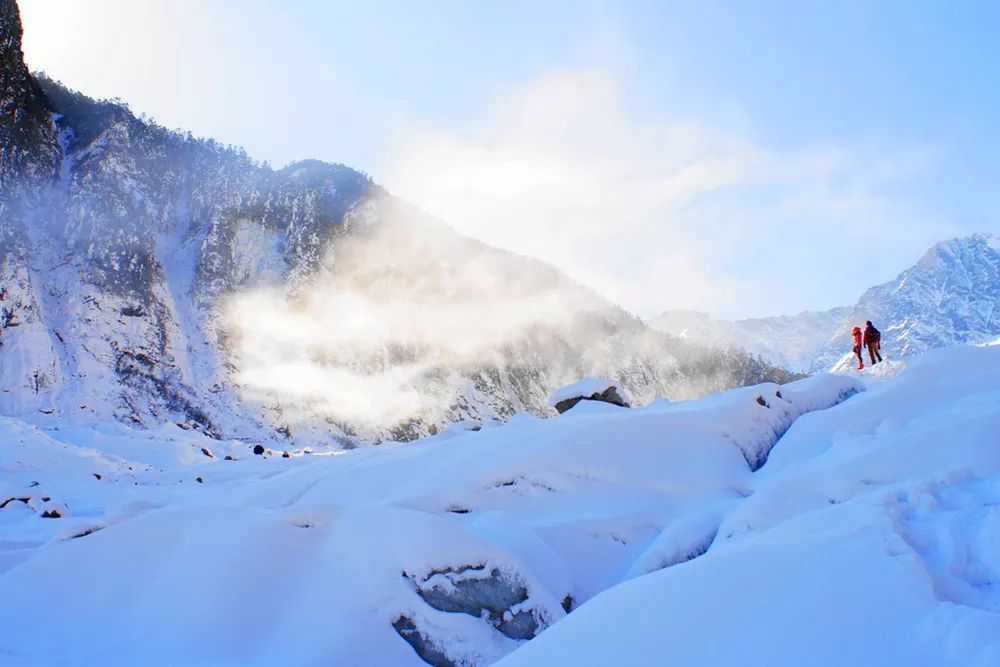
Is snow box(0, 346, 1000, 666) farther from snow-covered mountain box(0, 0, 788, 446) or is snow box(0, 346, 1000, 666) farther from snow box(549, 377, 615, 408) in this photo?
snow-covered mountain box(0, 0, 788, 446)

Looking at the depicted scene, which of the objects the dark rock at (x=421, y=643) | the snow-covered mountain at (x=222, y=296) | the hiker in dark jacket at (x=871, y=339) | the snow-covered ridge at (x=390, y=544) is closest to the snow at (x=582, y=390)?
the snow-covered ridge at (x=390, y=544)

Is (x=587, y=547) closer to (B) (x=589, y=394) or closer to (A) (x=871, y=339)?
(B) (x=589, y=394)

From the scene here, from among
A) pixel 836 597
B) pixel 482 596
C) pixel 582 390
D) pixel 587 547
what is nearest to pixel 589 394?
pixel 582 390

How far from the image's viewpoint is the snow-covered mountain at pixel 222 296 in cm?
3775

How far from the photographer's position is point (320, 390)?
148 feet

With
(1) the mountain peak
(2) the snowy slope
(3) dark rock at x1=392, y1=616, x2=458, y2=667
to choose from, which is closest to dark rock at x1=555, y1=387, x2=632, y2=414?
(2) the snowy slope

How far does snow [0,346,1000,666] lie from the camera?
2834 millimetres

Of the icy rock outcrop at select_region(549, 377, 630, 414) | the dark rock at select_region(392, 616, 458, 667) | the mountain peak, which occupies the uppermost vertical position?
the mountain peak

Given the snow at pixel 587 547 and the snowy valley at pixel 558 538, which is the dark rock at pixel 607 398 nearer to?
the snowy valley at pixel 558 538

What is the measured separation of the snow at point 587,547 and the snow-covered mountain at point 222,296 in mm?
29558

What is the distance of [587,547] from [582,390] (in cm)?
962

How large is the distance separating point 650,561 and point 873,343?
1291 centimetres

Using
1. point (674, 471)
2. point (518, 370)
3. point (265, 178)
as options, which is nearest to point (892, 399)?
point (674, 471)

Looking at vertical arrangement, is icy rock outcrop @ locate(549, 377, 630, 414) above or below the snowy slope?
below
